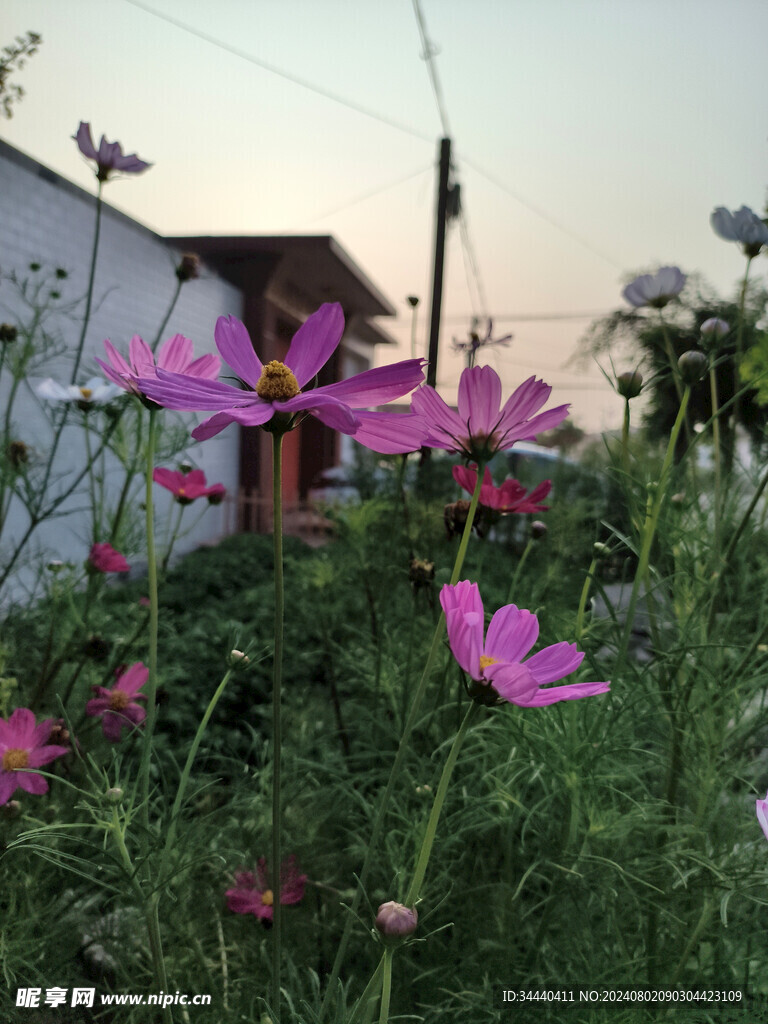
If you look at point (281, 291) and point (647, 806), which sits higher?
point (281, 291)

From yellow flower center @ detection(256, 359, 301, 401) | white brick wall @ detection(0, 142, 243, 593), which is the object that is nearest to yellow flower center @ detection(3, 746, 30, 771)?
yellow flower center @ detection(256, 359, 301, 401)

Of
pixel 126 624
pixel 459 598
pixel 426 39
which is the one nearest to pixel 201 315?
pixel 426 39

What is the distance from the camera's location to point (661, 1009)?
0.57 m

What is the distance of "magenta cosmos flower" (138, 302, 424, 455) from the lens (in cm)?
29

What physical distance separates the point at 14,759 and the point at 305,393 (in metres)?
0.50

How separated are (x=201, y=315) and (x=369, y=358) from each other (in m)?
4.53

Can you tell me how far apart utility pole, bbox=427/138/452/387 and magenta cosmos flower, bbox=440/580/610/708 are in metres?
2.84

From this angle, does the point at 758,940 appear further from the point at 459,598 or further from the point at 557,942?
the point at 459,598

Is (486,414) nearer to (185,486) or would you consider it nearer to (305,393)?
(305,393)

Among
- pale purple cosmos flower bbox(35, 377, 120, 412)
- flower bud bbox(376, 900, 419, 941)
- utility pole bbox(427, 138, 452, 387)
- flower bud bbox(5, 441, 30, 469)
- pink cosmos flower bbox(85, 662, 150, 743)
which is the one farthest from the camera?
utility pole bbox(427, 138, 452, 387)

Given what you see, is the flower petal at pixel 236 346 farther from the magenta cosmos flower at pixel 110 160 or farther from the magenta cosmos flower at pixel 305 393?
the magenta cosmos flower at pixel 110 160

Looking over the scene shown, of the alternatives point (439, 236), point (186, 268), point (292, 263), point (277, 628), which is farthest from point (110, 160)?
point (292, 263)

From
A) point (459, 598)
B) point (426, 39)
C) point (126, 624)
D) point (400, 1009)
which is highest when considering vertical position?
point (426, 39)

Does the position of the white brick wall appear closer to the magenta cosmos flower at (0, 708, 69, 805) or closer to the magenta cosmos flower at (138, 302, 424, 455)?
the magenta cosmos flower at (0, 708, 69, 805)
